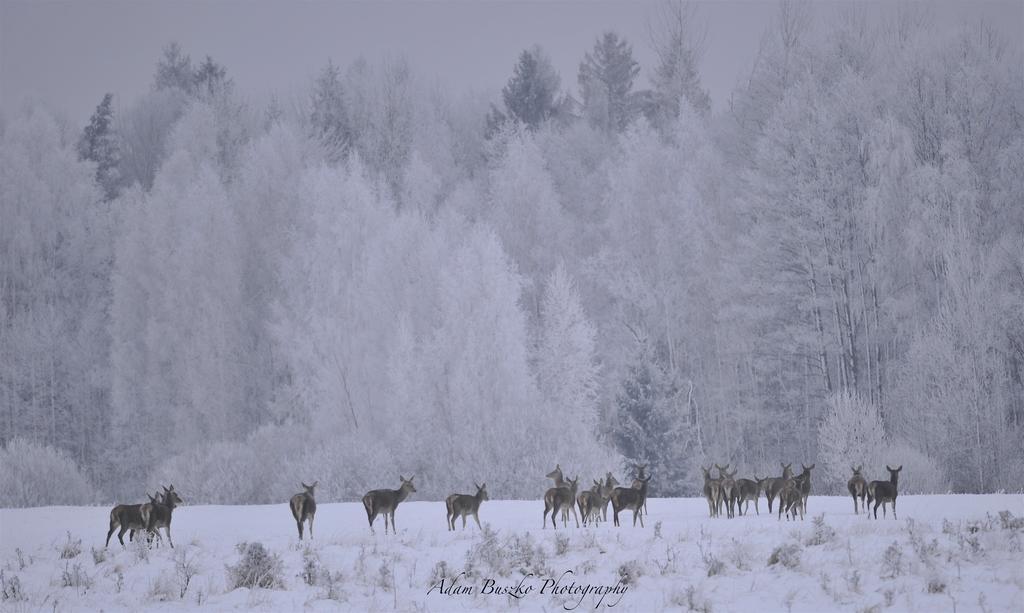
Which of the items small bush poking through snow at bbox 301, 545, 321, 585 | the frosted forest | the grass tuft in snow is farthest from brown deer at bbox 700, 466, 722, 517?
the frosted forest

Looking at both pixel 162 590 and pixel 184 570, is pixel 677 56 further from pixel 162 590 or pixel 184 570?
pixel 162 590

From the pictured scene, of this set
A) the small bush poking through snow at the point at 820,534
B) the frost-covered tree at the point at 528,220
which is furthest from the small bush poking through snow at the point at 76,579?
the frost-covered tree at the point at 528,220

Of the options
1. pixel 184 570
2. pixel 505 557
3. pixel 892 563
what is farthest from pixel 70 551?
pixel 892 563

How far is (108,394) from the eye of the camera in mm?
53125

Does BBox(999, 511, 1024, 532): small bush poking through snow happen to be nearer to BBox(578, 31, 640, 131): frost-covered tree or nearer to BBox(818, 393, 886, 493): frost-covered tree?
BBox(818, 393, 886, 493): frost-covered tree

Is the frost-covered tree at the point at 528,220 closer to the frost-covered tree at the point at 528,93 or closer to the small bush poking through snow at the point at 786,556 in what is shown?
the frost-covered tree at the point at 528,93

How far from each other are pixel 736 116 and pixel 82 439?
123 ft

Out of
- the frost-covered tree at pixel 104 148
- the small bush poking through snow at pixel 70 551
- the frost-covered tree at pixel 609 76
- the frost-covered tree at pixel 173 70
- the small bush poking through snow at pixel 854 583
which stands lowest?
the small bush poking through snow at pixel 854 583

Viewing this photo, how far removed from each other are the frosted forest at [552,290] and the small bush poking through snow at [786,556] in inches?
659

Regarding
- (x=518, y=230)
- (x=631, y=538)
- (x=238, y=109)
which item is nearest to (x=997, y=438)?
(x=631, y=538)

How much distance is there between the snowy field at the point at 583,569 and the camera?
10.4 m

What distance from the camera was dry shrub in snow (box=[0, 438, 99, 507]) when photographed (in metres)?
31.9

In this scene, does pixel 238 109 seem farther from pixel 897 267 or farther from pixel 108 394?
pixel 897 267

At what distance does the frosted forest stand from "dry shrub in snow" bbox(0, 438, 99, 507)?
0.13 metres
